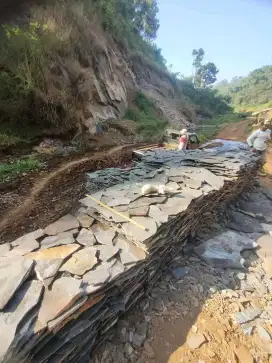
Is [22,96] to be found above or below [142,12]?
below

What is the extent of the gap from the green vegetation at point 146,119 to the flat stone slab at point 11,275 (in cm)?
1202

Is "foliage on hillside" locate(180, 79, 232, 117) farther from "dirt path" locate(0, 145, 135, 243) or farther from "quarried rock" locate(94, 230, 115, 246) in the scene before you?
"quarried rock" locate(94, 230, 115, 246)

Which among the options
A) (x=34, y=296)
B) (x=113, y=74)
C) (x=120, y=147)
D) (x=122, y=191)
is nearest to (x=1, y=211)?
(x=122, y=191)

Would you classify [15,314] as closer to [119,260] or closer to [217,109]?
[119,260]

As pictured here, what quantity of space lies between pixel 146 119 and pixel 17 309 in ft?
53.4

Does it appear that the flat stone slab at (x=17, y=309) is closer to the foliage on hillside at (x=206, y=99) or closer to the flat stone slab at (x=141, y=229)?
the flat stone slab at (x=141, y=229)

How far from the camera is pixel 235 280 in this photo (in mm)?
4031

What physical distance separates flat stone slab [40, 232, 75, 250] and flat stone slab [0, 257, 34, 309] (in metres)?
0.46

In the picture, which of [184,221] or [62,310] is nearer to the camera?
[62,310]

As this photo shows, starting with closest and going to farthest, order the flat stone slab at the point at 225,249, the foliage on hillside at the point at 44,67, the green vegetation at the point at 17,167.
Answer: the flat stone slab at the point at 225,249
the green vegetation at the point at 17,167
the foliage on hillside at the point at 44,67

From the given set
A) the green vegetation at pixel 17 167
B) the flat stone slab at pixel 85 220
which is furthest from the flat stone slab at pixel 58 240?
the green vegetation at pixel 17 167

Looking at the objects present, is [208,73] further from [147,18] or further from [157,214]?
[157,214]

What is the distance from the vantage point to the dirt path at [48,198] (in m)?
5.08

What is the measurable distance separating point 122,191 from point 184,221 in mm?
1309
